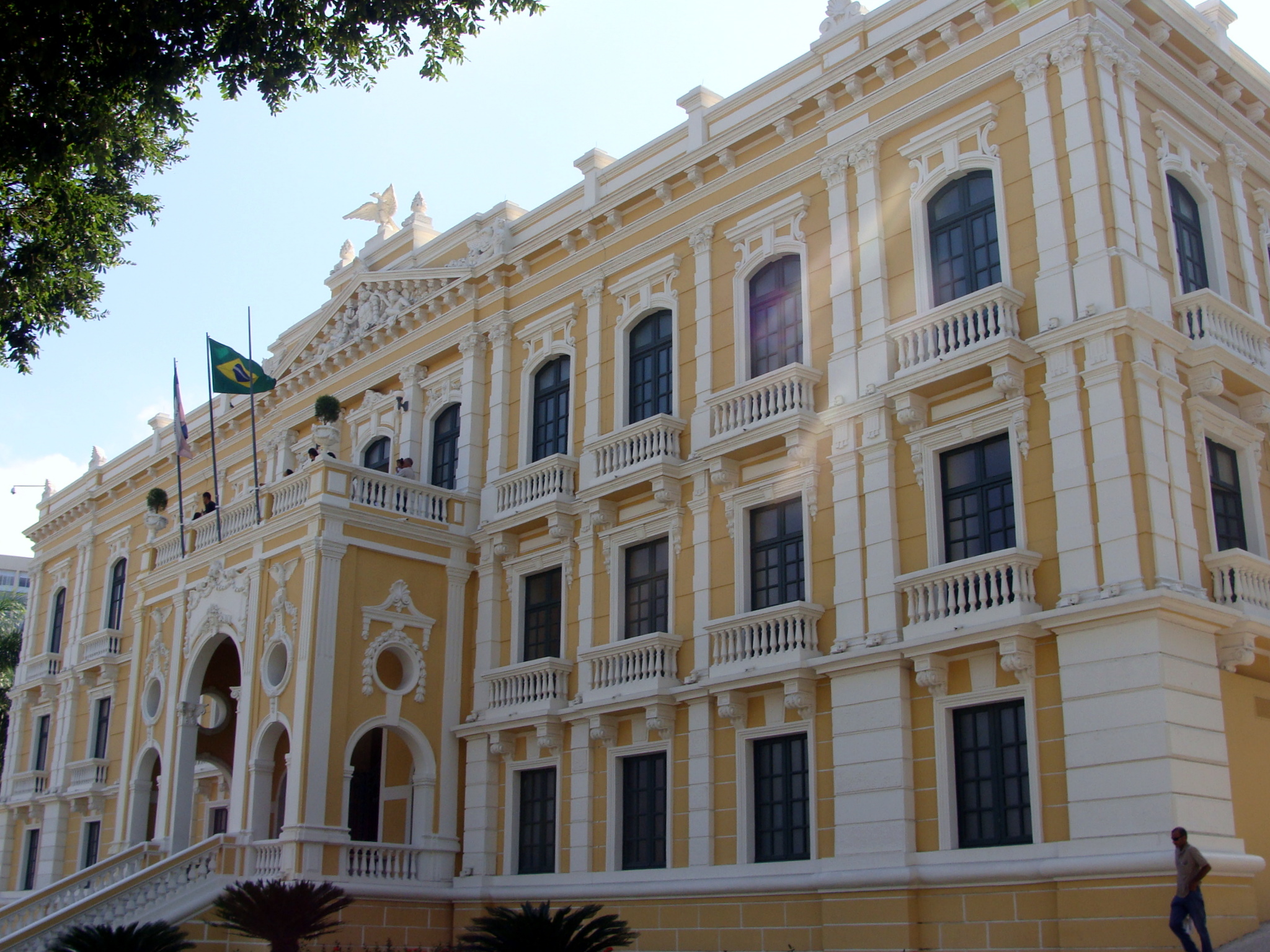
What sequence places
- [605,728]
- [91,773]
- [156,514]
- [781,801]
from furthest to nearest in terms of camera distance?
1. [91,773]
2. [156,514]
3. [605,728]
4. [781,801]

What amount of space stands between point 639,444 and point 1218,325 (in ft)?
30.0

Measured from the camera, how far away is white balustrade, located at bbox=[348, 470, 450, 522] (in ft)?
79.6

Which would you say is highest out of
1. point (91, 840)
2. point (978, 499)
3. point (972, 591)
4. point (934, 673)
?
point (978, 499)

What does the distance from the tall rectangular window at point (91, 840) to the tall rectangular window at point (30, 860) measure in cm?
273

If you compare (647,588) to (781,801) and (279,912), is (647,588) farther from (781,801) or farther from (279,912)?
(279,912)

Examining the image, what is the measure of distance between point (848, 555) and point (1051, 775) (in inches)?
169

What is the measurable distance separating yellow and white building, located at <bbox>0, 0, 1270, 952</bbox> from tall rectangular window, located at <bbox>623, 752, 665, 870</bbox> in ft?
0.23

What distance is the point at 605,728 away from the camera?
2164 cm

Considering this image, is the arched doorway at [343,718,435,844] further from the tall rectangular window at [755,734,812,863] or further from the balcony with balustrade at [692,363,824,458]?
the balcony with balustrade at [692,363,824,458]

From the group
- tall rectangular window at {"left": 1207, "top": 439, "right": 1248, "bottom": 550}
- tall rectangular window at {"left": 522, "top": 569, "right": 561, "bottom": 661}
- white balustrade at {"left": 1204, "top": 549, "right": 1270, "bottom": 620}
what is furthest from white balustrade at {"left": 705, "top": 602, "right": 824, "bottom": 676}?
tall rectangular window at {"left": 1207, "top": 439, "right": 1248, "bottom": 550}

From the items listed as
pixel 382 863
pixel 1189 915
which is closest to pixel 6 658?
pixel 382 863

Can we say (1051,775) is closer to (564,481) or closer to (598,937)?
(598,937)

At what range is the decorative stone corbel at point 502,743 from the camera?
23.5 m

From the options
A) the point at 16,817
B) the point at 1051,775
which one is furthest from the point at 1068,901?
the point at 16,817
